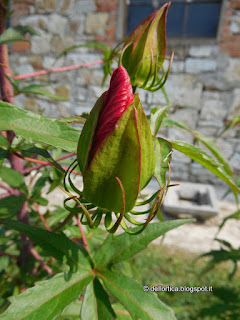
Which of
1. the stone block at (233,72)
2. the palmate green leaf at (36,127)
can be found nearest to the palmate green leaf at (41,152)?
the palmate green leaf at (36,127)

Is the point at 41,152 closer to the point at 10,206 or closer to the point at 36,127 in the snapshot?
the point at 36,127

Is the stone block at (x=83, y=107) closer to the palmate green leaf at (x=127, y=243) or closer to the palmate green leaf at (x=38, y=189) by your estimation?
the palmate green leaf at (x=38, y=189)

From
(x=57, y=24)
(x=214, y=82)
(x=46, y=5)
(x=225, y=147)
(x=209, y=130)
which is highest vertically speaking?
(x=46, y=5)

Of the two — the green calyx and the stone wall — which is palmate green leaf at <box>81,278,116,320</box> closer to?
the green calyx

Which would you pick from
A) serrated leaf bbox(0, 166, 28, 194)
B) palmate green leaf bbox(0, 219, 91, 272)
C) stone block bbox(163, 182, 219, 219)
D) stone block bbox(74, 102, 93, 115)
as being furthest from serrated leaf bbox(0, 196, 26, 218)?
stone block bbox(74, 102, 93, 115)

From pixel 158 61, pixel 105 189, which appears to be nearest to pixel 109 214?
pixel 105 189

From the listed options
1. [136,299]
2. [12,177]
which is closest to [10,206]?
[12,177]
